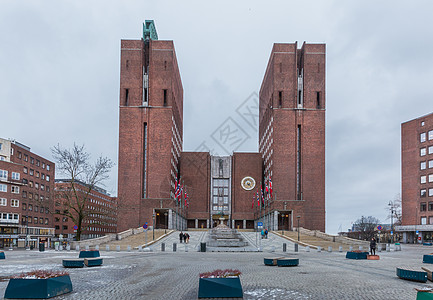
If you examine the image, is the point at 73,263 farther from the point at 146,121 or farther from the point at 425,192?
the point at 425,192

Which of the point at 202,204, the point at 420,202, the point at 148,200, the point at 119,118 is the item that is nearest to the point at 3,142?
the point at 119,118

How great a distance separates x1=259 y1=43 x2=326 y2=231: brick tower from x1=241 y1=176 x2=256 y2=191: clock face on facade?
15963 millimetres

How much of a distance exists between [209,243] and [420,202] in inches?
2602

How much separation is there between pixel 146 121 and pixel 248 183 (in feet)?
102

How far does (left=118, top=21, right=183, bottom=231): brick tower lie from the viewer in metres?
85.1

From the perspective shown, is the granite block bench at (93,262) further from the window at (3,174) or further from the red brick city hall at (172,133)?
the window at (3,174)

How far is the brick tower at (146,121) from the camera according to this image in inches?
3351

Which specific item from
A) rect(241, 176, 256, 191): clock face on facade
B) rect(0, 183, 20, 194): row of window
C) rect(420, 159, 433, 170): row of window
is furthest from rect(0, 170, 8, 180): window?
rect(420, 159, 433, 170): row of window

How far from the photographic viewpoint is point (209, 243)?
51719 mm

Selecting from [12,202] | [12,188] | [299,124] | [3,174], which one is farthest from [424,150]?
[3,174]

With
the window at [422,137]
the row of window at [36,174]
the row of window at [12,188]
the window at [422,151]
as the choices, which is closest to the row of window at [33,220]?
the row of window at [12,188]

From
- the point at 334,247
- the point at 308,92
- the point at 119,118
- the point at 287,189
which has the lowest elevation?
the point at 334,247

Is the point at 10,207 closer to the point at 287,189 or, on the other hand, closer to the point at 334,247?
the point at 287,189

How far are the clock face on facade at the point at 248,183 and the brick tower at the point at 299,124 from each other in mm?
15963
